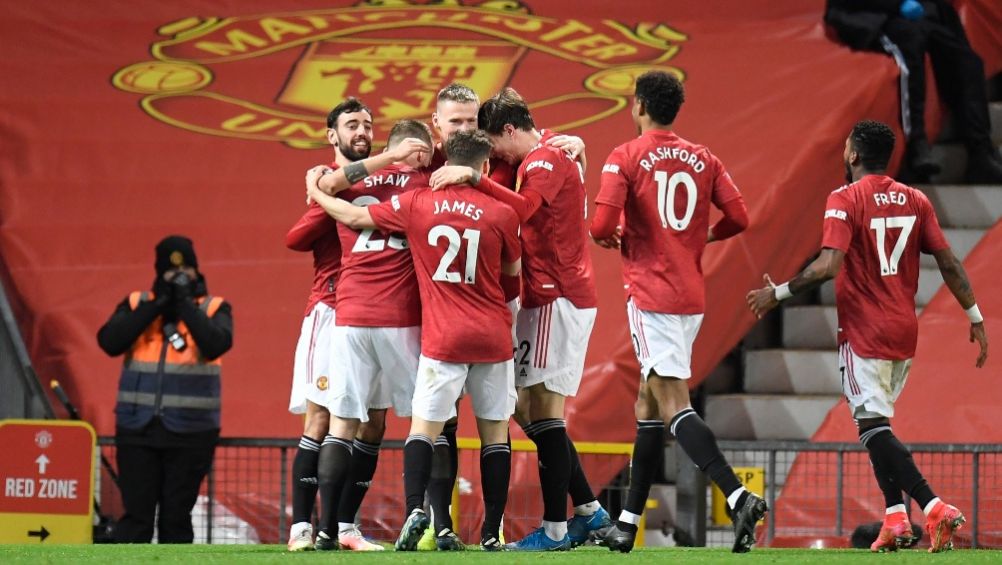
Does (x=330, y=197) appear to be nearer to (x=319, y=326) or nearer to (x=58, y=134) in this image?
(x=319, y=326)

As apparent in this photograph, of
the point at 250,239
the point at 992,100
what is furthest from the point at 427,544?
the point at 992,100

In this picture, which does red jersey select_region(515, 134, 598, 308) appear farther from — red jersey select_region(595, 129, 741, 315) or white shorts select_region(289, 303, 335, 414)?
white shorts select_region(289, 303, 335, 414)

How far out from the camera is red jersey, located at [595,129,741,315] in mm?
6406

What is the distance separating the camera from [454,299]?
631 cm

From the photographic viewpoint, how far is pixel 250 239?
10531mm

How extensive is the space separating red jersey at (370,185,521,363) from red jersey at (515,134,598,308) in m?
0.35

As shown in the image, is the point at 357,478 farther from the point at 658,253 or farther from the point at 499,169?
the point at 658,253

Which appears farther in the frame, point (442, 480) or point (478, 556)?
point (442, 480)

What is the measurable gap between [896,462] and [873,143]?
130 cm

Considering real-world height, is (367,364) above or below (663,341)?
below

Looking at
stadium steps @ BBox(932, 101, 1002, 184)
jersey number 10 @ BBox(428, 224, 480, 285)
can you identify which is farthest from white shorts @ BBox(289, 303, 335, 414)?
stadium steps @ BBox(932, 101, 1002, 184)

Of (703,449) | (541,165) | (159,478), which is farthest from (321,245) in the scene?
(159,478)

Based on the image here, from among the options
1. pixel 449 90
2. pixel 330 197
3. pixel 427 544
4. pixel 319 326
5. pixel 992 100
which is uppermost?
Answer: pixel 992 100

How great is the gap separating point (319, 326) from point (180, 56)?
5523mm
